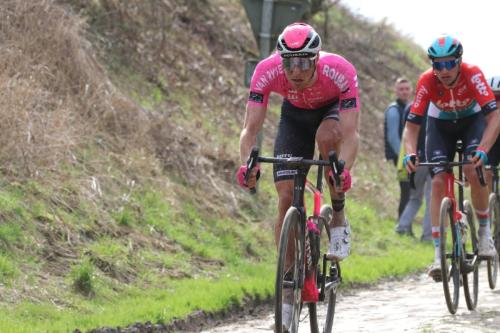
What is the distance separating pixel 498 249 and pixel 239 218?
3.68m

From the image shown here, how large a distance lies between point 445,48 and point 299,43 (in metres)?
2.81

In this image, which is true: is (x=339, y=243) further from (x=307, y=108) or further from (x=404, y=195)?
(x=404, y=195)

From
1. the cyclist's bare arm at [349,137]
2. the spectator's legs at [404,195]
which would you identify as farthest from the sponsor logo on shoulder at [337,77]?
the spectator's legs at [404,195]

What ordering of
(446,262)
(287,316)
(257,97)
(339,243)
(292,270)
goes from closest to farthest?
(287,316), (292,270), (257,97), (339,243), (446,262)

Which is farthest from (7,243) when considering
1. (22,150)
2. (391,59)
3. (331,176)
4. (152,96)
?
(391,59)

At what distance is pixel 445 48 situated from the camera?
9.48m

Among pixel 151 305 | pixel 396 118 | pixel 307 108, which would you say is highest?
pixel 396 118

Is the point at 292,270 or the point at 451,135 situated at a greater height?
the point at 451,135

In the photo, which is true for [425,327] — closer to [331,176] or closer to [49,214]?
[331,176]

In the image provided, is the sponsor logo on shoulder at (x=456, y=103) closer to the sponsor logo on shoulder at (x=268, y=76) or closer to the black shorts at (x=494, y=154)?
the black shorts at (x=494, y=154)

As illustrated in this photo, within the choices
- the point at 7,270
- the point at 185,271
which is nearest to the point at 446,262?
the point at 185,271

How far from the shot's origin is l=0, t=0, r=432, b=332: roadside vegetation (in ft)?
31.0

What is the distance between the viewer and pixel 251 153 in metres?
6.83

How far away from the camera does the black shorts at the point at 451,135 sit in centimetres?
1003
